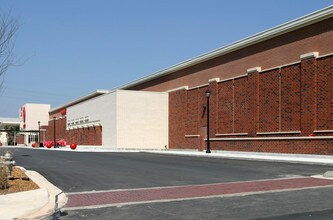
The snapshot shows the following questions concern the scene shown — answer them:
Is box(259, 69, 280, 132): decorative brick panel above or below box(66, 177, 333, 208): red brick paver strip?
above

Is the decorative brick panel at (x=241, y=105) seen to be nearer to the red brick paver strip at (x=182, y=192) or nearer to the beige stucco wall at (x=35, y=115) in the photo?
the red brick paver strip at (x=182, y=192)

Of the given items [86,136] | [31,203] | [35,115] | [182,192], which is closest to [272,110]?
[182,192]

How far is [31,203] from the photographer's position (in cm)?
966

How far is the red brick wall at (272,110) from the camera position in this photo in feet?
90.9

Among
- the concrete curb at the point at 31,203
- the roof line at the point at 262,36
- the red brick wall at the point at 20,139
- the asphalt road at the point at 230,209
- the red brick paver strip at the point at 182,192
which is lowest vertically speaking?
the red brick wall at the point at 20,139

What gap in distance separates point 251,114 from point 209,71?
350 inches

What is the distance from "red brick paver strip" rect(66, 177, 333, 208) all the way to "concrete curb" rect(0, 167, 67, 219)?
45 cm

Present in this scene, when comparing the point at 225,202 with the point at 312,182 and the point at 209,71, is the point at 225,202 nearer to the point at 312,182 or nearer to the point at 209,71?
the point at 312,182

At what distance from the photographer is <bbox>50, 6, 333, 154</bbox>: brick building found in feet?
91.7

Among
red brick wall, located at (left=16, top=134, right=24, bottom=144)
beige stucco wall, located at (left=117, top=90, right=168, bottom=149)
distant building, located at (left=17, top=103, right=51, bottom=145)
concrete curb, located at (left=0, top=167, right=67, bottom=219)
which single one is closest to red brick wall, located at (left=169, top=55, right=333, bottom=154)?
beige stucco wall, located at (left=117, top=90, right=168, bottom=149)

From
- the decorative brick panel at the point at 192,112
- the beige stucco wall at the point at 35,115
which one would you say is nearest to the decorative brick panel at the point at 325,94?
the decorative brick panel at the point at 192,112

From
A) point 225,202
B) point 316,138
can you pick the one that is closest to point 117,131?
point 316,138

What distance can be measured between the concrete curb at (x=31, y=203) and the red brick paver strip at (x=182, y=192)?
0.45m

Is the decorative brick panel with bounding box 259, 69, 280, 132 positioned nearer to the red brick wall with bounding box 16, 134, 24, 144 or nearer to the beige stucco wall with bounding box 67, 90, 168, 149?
the beige stucco wall with bounding box 67, 90, 168, 149
